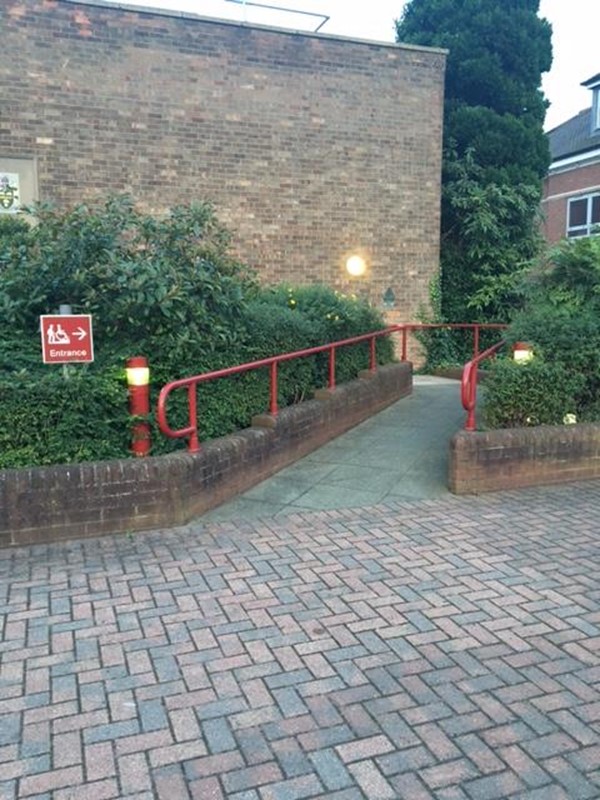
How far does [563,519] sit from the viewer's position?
5223 millimetres

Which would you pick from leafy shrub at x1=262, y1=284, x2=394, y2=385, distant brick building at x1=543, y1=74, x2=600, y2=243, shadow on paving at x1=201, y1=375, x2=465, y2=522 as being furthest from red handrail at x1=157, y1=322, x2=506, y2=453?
distant brick building at x1=543, y1=74, x2=600, y2=243

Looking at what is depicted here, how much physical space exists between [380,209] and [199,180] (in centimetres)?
337

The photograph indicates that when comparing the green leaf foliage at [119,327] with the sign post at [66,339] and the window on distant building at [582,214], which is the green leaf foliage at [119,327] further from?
the window on distant building at [582,214]

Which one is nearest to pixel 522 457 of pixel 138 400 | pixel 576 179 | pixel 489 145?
pixel 138 400

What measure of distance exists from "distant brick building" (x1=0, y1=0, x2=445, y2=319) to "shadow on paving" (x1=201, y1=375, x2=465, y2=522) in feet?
16.4

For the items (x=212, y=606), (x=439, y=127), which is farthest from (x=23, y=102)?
(x=212, y=606)

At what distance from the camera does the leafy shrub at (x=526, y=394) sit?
6285 mm

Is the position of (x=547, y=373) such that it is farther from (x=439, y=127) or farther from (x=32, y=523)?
(x=439, y=127)

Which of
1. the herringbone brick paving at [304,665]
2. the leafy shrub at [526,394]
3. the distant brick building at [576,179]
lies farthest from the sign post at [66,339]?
the distant brick building at [576,179]

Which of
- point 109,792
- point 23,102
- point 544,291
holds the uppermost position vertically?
point 23,102

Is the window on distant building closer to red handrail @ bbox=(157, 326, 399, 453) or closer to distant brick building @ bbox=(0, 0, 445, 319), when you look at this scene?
distant brick building @ bbox=(0, 0, 445, 319)

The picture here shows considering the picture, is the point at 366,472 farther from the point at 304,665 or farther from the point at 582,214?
the point at 582,214

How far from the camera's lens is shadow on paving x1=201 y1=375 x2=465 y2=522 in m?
5.60

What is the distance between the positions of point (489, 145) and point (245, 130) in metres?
4.95
